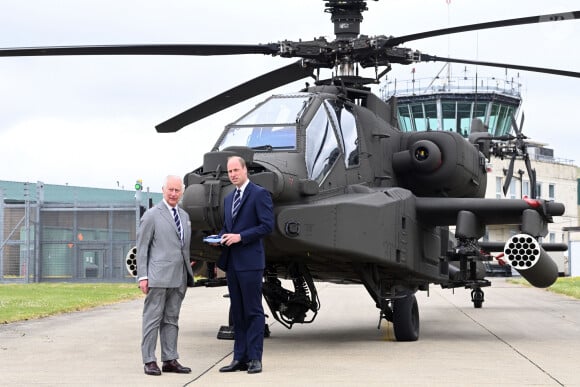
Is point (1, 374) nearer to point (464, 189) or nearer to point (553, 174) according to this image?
point (464, 189)

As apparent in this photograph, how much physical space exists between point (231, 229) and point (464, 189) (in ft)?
19.2

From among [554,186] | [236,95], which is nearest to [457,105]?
[554,186]

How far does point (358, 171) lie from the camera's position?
12.8m

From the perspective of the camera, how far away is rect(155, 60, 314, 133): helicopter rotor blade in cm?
1433

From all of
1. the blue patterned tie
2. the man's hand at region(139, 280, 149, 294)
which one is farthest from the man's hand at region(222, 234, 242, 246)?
the man's hand at region(139, 280, 149, 294)

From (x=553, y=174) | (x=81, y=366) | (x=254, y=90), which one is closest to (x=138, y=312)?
(x=254, y=90)

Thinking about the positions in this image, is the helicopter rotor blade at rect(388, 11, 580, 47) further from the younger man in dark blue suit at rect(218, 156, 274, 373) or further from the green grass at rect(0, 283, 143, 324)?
the green grass at rect(0, 283, 143, 324)

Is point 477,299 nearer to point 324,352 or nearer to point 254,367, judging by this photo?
point 324,352

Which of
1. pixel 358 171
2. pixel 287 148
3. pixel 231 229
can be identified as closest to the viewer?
pixel 231 229

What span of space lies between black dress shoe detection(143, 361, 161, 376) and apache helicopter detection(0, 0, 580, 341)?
1897mm

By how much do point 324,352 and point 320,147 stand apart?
7.75 ft

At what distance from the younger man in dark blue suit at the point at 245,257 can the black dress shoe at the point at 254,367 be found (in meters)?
0.01

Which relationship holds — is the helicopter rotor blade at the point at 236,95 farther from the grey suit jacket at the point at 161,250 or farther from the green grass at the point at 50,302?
the grey suit jacket at the point at 161,250

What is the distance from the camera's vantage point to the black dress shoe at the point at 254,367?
9492mm
